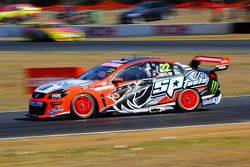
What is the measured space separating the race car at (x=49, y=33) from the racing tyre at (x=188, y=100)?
60.3 ft

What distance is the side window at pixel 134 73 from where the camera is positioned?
13.0m

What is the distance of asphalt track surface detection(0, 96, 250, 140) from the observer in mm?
11391

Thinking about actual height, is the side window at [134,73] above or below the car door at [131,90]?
above

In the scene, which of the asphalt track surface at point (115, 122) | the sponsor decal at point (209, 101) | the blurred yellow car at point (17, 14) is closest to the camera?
the asphalt track surface at point (115, 122)

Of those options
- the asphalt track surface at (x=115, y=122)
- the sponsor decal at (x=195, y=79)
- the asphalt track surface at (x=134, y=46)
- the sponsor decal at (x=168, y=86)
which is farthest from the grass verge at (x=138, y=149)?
the asphalt track surface at (x=134, y=46)

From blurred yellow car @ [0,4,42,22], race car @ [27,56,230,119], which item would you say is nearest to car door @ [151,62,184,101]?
race car @ [27,56,230,119]

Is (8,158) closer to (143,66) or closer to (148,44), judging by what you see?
(143,66)

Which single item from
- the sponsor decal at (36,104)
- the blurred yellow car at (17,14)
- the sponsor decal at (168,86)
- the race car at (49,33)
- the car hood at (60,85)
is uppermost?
the blurred yellow car at (17,14)

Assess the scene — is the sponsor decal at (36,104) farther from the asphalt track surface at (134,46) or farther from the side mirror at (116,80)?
the asphalt track surface at (134,46)

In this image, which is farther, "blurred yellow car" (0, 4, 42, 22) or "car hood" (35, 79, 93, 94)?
"blurred yellow car" (0, 4, 42, 22)

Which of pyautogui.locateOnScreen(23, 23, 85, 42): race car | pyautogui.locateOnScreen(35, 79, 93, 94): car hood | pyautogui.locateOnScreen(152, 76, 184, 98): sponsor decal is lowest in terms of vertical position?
pyautogui.locateOnScreen(152, 76, 184, 98): sponsor decal

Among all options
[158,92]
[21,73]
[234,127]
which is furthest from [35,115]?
[21,73]

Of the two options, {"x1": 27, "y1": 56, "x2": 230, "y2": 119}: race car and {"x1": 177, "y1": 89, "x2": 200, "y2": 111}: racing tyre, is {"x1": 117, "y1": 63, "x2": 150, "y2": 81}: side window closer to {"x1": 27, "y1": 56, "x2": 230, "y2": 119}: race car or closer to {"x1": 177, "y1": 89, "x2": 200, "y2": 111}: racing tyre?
{"x1": 27, "y1": 56, "x2": 230, "y2": 119}: race car

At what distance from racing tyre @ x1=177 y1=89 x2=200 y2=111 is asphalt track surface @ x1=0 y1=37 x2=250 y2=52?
14.2 meters
